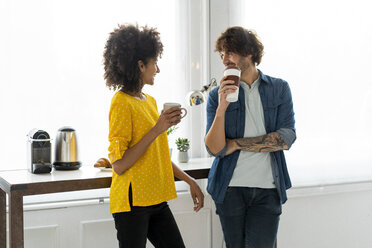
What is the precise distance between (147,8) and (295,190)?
4.78 ft

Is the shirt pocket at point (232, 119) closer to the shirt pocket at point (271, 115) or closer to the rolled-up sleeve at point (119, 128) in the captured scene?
the shirt pocket at point (271, 115)

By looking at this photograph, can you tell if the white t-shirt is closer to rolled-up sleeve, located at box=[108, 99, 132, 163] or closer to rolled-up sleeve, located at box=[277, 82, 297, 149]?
rolled-up sleeve, located at box=[277, 82, 297, 149]

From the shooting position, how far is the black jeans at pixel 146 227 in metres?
1.57

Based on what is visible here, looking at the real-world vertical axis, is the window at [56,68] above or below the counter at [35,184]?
above

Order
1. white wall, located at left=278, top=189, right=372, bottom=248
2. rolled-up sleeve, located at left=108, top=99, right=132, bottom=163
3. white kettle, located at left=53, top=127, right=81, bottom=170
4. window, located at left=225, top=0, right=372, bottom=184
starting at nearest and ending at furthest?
rolled-up sleeve, located at left=108, top=99, right=132, bottom=163
white kettle, located at left=53, top=127, right=81, bottom=170
window, located at left=225, top=0, right=372, bottom=184
white wall, located at left=278, top=189, right=372, bottom=248

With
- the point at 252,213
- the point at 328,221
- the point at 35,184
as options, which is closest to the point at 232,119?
the point at 252,213

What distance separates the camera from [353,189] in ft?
9.62

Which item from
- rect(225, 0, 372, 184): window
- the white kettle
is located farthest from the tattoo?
rect(225, 0, 372, 184): window

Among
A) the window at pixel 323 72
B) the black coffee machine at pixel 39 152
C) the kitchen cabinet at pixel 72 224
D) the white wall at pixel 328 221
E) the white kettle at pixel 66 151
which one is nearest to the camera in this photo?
the black coffee machine at pixel 39 152

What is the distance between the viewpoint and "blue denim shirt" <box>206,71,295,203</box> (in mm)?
1762

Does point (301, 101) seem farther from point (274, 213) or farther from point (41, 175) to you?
point (41, 175)

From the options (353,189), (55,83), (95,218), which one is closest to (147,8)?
(55,83)

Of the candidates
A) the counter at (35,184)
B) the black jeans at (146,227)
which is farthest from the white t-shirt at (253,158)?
the counter at (35,184)

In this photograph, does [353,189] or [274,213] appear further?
[353,189]
